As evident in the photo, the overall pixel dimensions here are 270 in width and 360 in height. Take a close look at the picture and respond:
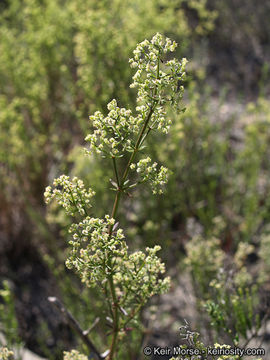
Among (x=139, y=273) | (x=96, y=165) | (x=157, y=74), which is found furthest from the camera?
(x=96, y=165)

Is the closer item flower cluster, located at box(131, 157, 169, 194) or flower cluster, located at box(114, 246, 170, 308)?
flower cluster, located at box(131, 157, 169, 194)

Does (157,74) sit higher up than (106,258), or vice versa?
(157,74)

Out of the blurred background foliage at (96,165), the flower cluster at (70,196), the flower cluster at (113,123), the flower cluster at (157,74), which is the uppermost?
the blurred background foliage at (96,165)

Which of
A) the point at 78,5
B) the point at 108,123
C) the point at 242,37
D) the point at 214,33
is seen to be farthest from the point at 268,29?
the point at 108,123

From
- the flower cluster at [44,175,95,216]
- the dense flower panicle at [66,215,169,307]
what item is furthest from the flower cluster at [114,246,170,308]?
the flower cluster at [44,175,95,216]

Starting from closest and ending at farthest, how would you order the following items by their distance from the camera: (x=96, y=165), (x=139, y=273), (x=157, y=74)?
(x=157, y=74), (x=139, y=273), (x=96, y=165)

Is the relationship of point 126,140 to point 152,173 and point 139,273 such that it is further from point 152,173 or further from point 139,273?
point 139,273

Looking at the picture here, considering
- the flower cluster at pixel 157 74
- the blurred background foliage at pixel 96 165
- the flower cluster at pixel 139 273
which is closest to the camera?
the flower cluster at pixel 157 74

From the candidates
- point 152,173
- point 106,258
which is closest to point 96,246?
point 106,258

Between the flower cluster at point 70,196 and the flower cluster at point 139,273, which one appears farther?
the flower cluster at point 139,273

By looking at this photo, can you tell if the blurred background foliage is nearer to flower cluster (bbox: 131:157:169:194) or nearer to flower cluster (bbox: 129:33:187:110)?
flower cluster (bbox: 131:157:169:194)

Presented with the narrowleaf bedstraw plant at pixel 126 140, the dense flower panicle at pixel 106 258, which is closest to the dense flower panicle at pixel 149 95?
the narrowleaf bedstraw plant at pixel 126 140

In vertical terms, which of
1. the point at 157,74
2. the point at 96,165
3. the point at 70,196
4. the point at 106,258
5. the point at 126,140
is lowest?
the point at 106,258

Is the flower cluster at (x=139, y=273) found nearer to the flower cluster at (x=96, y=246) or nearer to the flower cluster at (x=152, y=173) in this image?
the flower cluster at (x=96, y=246)
